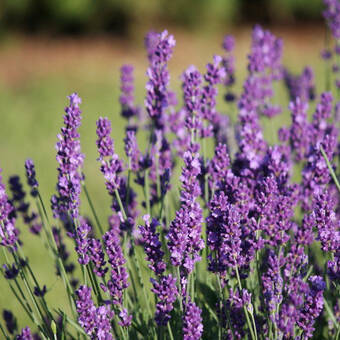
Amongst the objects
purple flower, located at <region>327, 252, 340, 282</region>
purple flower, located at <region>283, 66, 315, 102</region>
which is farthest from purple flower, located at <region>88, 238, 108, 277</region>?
purple flower, located at <region>283, 66, 315, 102</region>

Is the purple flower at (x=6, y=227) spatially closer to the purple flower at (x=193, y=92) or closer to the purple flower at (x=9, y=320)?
the purple flower at (x=9, y=320)

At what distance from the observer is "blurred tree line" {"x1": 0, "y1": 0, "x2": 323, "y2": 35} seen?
9516 millimetres

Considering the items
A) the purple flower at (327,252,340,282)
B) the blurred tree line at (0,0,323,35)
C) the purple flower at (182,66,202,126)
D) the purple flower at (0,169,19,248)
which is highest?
the blurred tree line at (0,0,323,35)

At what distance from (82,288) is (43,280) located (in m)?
2.08

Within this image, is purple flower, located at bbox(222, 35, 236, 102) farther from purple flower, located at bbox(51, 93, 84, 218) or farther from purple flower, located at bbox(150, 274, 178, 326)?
purple flower, located at bbox(150, 274, 178, 326)

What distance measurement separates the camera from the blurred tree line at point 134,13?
9516 mm

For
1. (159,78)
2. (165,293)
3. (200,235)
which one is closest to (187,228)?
(200,235)

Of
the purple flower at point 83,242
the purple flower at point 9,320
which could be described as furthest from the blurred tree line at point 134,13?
the purple flower at point 83,242

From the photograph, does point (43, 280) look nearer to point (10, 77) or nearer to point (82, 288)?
point (82, 288)

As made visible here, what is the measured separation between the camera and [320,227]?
1.45m

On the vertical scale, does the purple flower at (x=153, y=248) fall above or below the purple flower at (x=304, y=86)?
below

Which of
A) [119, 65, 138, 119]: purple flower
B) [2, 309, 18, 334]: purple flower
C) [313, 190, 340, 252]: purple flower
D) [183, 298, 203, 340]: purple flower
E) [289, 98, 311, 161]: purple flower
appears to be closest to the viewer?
[183, 298, 203, 340]: purple flower

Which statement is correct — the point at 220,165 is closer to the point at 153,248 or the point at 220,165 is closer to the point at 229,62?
the point at 153,248

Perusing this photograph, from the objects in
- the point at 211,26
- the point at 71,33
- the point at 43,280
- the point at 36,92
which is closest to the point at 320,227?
the point at 43,280
